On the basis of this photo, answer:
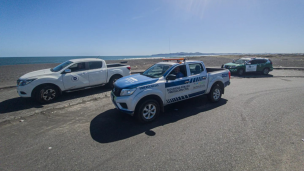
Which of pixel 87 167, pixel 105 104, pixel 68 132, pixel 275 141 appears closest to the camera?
pixel 87 167

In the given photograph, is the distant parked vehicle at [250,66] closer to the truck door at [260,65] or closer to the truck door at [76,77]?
the truck door at [260,65]

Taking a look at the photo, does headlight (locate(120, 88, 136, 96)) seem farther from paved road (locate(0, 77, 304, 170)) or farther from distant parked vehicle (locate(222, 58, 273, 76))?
distant parked vehicle (locate(222, 58, 273, 76))

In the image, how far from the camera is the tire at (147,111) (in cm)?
403

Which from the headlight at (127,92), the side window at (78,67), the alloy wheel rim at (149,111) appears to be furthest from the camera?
the side window at (78,67)

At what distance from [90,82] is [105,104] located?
2.11 metres

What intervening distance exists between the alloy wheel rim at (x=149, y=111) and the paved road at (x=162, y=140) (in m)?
0.29

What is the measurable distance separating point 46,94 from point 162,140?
5.45m

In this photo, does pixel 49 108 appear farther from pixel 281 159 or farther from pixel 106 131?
pixel 281 159

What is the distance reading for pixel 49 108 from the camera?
539cm

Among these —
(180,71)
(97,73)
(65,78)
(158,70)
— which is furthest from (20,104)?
(180,71)

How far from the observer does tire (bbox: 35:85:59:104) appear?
5799mm

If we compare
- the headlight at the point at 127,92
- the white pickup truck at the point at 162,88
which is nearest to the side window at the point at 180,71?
the white pickup truck at the point at 162,88

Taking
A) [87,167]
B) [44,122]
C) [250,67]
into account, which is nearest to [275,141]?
[87,167]

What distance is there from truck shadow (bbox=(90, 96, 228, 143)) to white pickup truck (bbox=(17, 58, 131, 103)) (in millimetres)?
2876
